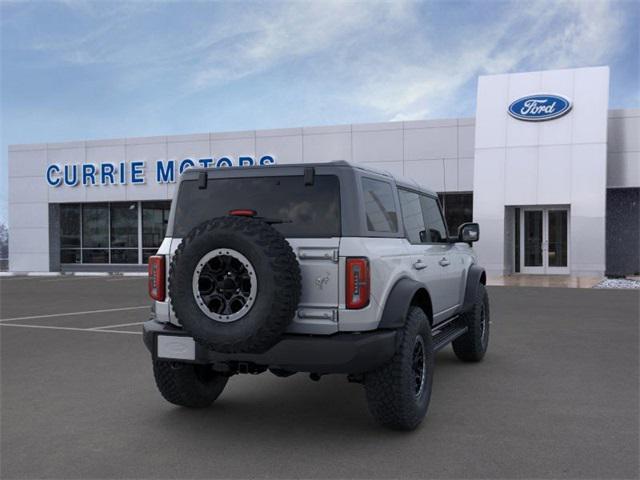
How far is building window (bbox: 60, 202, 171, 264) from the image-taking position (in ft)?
98.0

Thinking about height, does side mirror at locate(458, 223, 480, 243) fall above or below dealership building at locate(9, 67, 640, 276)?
below

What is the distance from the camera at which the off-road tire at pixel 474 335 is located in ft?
23.2

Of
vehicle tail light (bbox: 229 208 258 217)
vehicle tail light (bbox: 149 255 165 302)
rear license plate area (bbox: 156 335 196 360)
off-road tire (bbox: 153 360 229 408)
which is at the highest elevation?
vehicle tail light (bbox: 229 208 258 217)

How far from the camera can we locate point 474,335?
710 cm

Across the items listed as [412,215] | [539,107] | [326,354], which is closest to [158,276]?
[326,354]

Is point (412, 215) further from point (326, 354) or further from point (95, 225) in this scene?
point (95, 225)

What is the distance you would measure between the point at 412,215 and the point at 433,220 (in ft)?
3.00

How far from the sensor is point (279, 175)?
4.76m

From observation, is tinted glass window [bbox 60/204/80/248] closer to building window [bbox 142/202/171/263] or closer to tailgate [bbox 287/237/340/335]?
building window [bbox 142/202/171/263]

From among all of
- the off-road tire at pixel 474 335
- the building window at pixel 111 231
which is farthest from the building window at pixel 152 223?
the off-road tire at pixel 474 335

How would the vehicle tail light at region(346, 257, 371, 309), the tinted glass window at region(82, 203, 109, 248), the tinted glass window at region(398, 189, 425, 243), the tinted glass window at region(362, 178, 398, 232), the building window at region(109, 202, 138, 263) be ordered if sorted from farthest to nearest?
the tinted glass window at region(82, 203, 109, 248)
the building window at region(109, 202, 138, 263)
the tinted glass window at region(398, 189, 425, 243)
the tinted glass window at region(362, 178, 398, 232)
the vehicle tail light at region(346, 257, 371, 309)

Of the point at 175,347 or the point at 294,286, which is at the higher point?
the point at 294,286

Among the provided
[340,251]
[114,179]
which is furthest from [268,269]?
[114,179]

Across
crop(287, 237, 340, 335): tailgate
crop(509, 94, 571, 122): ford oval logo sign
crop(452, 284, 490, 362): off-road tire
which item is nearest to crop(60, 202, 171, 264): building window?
crop(509, 94, 571, 122): ford oval logo sign
